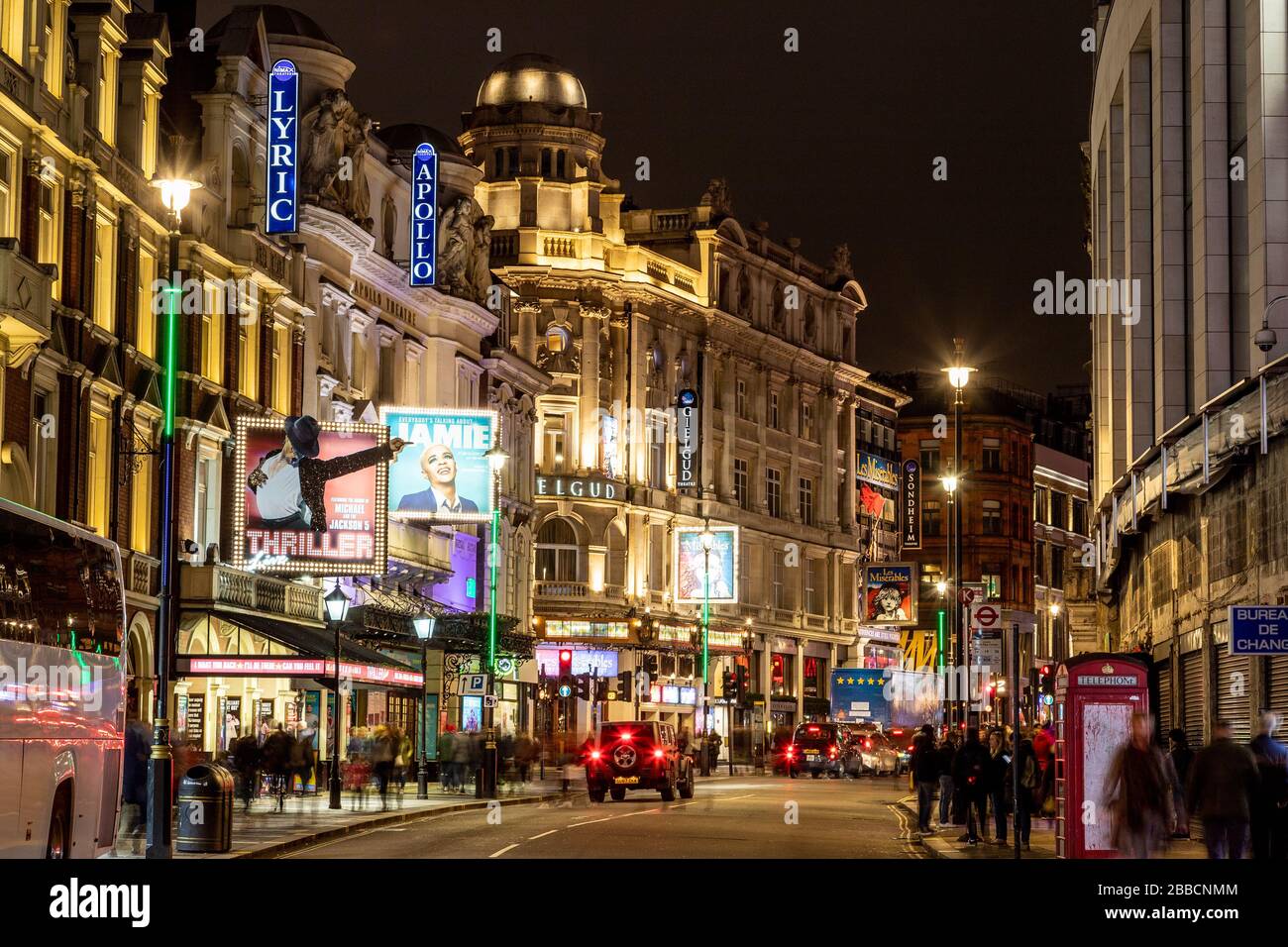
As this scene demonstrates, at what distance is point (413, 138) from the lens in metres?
68.8

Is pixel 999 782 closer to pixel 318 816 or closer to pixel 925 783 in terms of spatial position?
pixel 925 783

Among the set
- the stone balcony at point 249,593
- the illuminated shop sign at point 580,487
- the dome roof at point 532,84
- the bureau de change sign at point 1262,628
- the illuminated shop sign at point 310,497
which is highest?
the dome roof at point 532,84

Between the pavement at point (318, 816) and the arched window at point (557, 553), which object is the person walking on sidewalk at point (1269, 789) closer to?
the pavement at point (318, 816)

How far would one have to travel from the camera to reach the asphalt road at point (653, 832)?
32.2 m

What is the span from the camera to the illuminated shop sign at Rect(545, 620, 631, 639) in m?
88.2

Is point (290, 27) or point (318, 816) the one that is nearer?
point (318, 816)

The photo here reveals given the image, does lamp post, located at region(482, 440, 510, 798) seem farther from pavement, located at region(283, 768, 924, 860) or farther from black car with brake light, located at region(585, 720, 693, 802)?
black car with brake light, located at region(585, 720, 693, 802)

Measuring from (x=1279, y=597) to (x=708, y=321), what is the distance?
68.9 metres

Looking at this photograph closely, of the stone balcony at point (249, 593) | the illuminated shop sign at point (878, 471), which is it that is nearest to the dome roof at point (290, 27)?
the stone balcony at point (249, 593)

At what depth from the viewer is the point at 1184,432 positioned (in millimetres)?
37531

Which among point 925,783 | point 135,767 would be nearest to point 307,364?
point 925,783

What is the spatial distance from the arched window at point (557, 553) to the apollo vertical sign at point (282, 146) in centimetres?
3809

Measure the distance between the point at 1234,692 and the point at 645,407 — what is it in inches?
2375

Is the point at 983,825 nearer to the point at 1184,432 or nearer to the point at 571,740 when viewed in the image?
the point at 1184,432
